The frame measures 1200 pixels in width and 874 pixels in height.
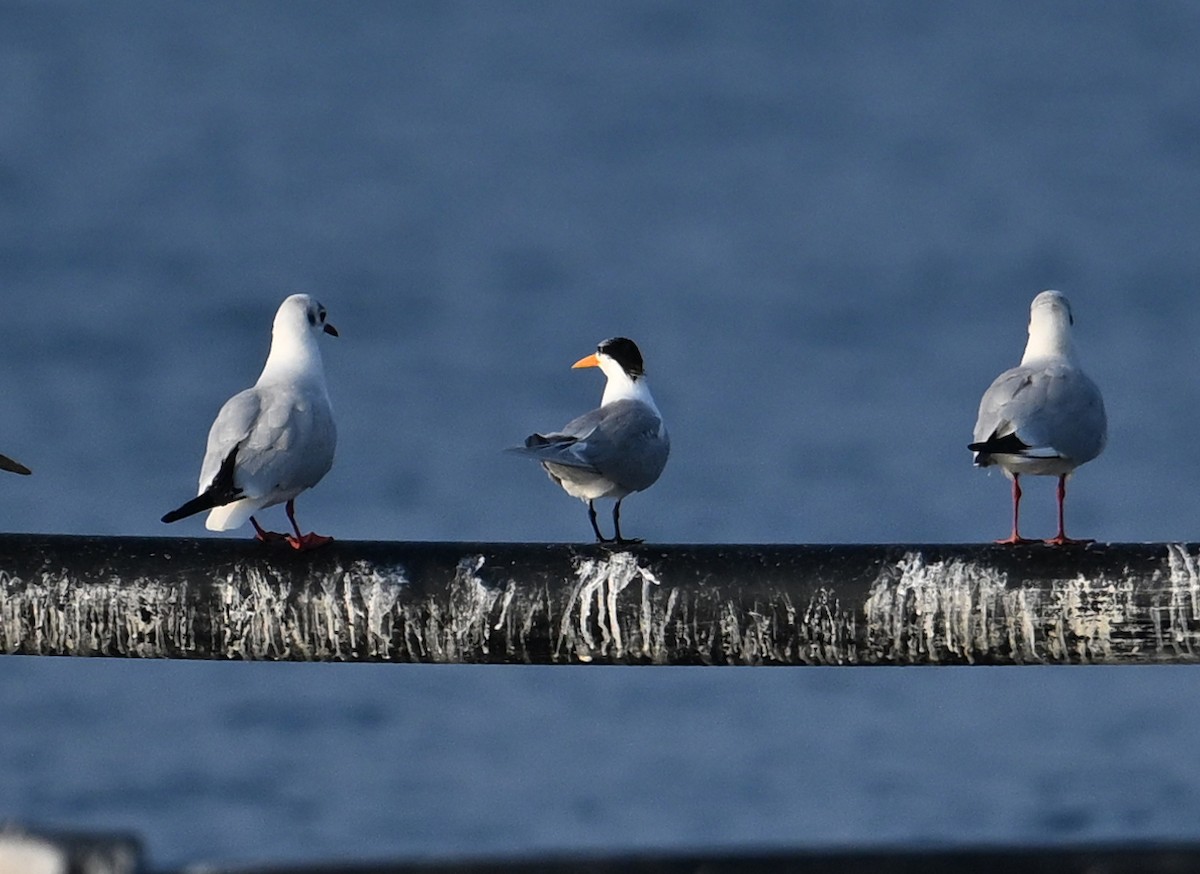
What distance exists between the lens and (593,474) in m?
5.43

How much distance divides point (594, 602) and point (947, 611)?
2.23 ft

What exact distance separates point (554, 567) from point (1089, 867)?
236cm

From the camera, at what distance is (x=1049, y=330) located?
5.59 metres

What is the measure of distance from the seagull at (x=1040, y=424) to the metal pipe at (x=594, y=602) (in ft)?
2.89

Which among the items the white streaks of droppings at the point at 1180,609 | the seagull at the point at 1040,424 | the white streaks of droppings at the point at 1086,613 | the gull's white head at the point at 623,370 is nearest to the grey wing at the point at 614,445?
the gull's white head at the point at 623,370

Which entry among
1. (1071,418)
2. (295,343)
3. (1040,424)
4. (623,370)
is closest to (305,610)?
(295,343)

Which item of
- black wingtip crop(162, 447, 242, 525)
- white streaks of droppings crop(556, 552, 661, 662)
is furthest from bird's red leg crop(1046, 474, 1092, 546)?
black wingtip crop(162, 447, 242, 525)

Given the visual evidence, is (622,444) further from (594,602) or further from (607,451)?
(594,602)

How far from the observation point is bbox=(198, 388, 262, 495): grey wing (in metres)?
4.83

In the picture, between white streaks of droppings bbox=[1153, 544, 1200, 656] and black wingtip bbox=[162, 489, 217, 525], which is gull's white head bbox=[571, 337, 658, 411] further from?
white streaks of droppings bbox=[1153, 544, 1200, 656]

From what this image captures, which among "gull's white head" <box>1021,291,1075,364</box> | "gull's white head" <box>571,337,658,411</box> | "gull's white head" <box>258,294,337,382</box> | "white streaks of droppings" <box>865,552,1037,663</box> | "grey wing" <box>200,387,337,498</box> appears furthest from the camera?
"gull's white head" <box>571,337,658,411</box>

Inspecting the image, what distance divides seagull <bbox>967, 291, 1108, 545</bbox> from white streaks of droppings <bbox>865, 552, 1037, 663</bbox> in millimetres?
866

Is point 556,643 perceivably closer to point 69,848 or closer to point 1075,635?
point 1075,635

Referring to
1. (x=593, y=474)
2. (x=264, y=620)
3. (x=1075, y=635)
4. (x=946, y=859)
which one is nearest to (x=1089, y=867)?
(x=946, y=859)
